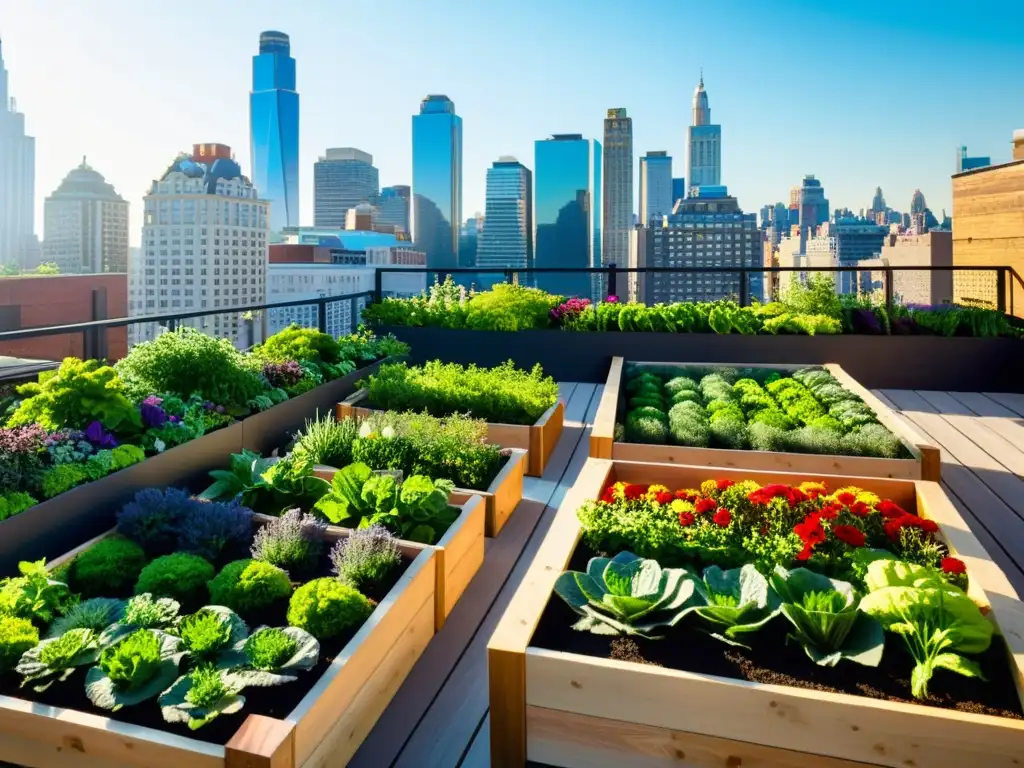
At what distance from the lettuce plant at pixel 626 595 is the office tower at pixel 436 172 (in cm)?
8317

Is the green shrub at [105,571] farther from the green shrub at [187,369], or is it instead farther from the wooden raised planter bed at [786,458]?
the wooden raised planter bed at [786,458]

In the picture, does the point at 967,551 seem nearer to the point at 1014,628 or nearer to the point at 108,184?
the point at 1014,628

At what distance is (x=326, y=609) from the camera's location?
2061 millimetres

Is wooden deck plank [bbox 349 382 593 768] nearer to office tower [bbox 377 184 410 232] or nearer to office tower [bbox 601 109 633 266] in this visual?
office tower [bbox 601 109 633 266]

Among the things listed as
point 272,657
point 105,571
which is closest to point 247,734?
point 272,657

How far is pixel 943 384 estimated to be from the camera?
6523mm

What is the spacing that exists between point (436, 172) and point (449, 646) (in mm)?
88420

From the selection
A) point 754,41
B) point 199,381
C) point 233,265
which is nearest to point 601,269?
point 199,381

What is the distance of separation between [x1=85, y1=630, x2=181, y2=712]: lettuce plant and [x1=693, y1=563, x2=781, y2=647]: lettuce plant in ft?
4.34

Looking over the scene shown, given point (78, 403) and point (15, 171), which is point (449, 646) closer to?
point (78, 403)

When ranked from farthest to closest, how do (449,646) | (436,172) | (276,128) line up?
(276,128)
(436,172)
(449,646)

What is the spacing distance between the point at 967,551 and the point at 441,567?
166 centimetres

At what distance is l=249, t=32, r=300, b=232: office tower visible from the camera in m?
112

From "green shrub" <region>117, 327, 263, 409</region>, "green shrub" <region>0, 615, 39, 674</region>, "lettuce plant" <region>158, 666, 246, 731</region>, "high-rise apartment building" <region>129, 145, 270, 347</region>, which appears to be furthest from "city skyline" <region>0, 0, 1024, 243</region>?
"green shrub" <region>0, 615, 39, 674</region>
